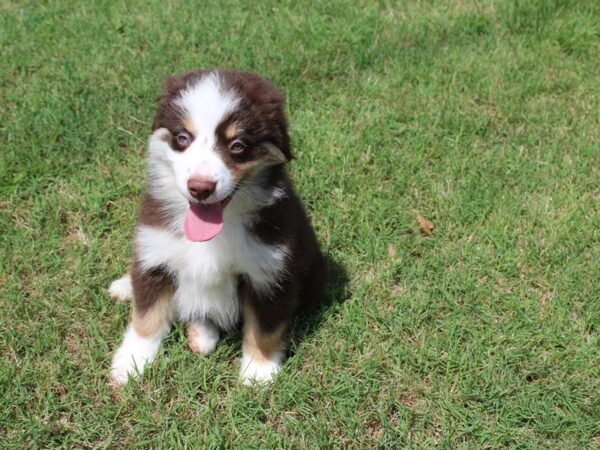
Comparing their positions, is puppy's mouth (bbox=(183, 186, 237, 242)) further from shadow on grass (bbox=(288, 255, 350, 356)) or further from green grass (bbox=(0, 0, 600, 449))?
shadow on grass (bbox=(288, 255, 350, 356))

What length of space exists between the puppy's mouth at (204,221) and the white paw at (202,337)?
65 cm

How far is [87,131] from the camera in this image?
4.66m

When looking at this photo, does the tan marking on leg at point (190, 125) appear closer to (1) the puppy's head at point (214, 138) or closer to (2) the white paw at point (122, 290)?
(1) the puppy's head at point (214, 138)

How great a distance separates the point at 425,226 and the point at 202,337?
1.59 meters

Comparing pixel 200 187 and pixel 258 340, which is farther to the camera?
pixel 258 340

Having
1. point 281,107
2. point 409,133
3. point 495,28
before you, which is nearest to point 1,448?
point 281,107

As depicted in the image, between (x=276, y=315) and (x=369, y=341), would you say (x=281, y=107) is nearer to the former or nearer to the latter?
(x=276, y=315)

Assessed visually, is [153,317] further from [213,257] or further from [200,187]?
[200,187]

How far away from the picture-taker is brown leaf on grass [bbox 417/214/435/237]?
4250mm

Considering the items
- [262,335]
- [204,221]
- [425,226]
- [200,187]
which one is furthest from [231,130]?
[425,226]

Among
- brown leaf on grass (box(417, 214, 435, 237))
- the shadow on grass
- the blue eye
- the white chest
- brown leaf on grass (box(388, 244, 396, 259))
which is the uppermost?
the blue eye

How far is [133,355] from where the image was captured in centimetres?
330

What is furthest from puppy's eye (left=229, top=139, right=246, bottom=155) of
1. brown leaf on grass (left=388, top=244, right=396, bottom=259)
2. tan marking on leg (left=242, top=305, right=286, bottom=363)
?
brown leaf on grass (left=388, top=244, right=396, bottom=259)

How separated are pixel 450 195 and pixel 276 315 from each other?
171 centimetres
